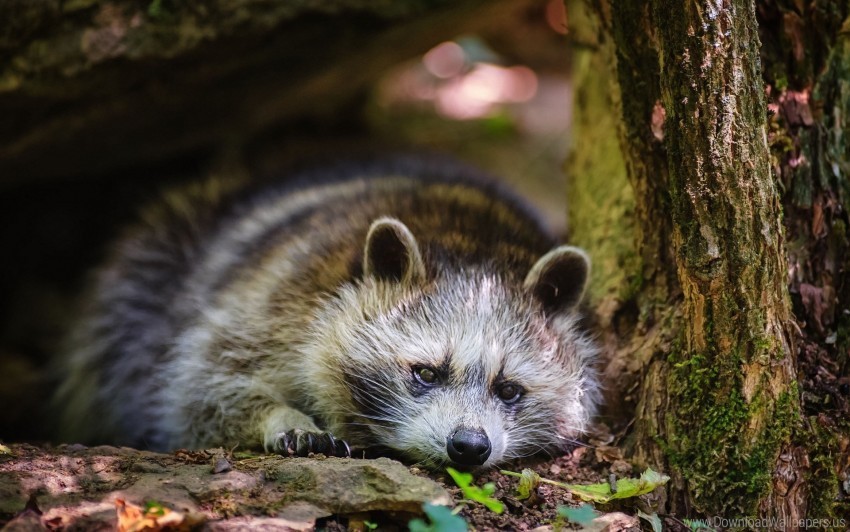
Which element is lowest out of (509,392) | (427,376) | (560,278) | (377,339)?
(509,392)

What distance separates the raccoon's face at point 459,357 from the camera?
3.54m

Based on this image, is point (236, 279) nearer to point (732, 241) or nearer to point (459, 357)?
point (459, 357)

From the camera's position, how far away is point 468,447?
3.29 metres

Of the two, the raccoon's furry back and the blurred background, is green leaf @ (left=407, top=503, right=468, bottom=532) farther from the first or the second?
the blurred background

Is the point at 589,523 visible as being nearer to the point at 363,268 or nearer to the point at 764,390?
the point at 764,390

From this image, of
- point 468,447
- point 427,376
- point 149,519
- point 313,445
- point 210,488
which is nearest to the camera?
point 149,519

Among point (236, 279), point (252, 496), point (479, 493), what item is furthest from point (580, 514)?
point (236, 279)

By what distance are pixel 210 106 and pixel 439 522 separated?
11.8ft

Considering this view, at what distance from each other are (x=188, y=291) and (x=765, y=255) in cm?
337

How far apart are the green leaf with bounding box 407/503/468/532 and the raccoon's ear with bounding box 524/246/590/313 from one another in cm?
143

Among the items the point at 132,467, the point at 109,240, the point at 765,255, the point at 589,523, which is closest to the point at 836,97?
the point at 765,255

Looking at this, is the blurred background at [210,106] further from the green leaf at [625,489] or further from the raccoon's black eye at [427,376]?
the green leaf at [625,489]

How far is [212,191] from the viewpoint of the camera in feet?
19.5

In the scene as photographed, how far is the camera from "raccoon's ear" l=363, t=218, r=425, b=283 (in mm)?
3742
